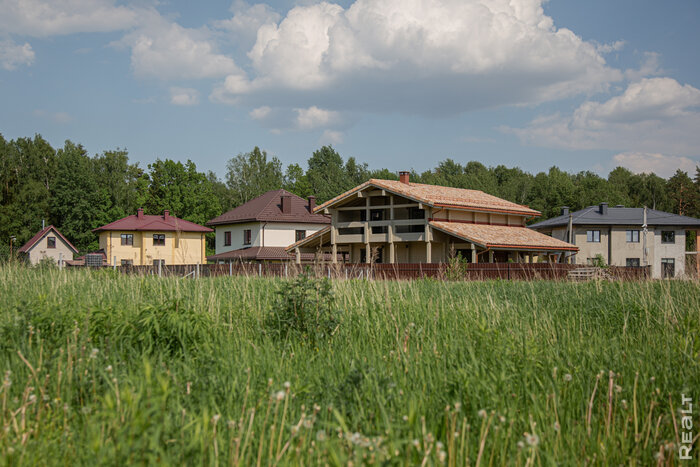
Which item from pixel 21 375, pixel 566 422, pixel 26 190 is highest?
pixel 26 190

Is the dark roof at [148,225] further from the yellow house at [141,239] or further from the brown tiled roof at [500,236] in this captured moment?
the brown tiled roof at [500,236]

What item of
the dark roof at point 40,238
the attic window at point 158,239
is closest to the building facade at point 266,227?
the attic window at point 158,239

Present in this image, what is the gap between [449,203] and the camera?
3294 cm

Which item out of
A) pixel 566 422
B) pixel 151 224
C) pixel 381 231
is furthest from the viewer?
pixel 151 224

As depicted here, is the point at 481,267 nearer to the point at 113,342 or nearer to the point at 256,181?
the point at 113,342

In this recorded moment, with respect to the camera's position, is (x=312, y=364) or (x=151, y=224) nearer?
(x=312, y=364)

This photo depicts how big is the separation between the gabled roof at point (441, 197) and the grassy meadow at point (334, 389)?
1010 inches

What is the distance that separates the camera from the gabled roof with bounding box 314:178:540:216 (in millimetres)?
32781

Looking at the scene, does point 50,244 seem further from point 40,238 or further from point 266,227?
point 266,227

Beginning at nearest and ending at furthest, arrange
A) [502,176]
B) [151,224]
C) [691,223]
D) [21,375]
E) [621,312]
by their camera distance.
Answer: [21,375] → [621,312] → [691,223] → [151,224] → [502,176]

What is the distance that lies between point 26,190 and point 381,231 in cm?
4577

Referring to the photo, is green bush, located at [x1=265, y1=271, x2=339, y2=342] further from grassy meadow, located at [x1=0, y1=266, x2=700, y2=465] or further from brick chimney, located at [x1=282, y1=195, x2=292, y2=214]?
brick chimney, located at [x1=282, y1=195, x2=292, y2=214]

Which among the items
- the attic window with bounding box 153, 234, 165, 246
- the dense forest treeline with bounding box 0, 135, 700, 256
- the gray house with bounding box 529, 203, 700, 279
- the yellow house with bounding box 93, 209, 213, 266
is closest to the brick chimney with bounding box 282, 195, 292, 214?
the yellow house with bounding box 93, 209, 213, 266

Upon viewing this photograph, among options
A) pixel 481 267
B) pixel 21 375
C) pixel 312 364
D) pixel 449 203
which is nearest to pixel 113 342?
pixel 21 375
